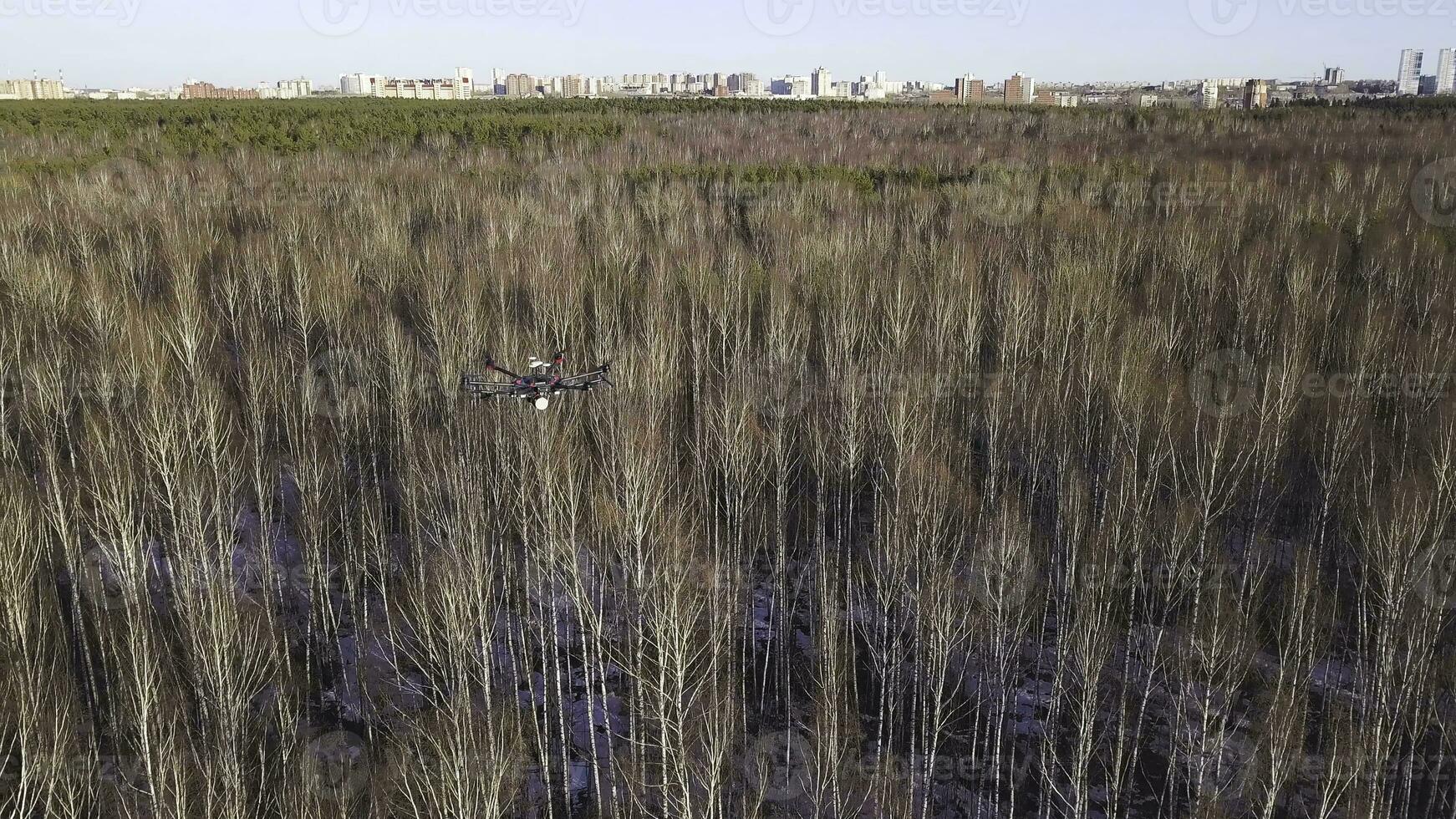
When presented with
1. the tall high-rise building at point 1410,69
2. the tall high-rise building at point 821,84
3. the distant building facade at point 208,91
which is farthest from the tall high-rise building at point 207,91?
the tall high-rise building at point 1410,69

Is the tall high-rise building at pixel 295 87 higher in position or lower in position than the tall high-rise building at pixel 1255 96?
higher

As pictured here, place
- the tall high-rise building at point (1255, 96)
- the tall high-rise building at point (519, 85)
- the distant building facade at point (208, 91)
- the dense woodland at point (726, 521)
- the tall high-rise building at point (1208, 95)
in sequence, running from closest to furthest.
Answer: the dense woodland at point (726, 521), the tall high-rise building at point (1255, 96), the tall high-rise building at point (1208, 95), the distant building facade at point (208, 91), the tall high-rise building at point (519, 85)

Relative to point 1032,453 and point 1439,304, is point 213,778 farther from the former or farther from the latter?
point 1439,304

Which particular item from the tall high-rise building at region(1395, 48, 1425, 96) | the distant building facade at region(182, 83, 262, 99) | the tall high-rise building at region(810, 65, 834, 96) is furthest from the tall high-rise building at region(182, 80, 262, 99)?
the tall high-rise building at region(1395, 48, 1425, 96)

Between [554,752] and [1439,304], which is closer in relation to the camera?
[554,752]

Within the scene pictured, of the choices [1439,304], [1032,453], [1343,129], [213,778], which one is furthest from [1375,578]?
[1343,129]

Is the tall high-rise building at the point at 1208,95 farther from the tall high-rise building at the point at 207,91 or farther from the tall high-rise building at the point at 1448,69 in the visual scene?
the tall high-rise building at the point at 207,91

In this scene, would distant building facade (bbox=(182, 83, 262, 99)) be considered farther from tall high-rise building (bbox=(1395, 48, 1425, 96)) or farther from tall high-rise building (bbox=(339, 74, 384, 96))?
tall high-rise building (bbox=(1395, 48, 1425, 96))

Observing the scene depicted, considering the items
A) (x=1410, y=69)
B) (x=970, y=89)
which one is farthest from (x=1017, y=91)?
(x=1410, y=69)
